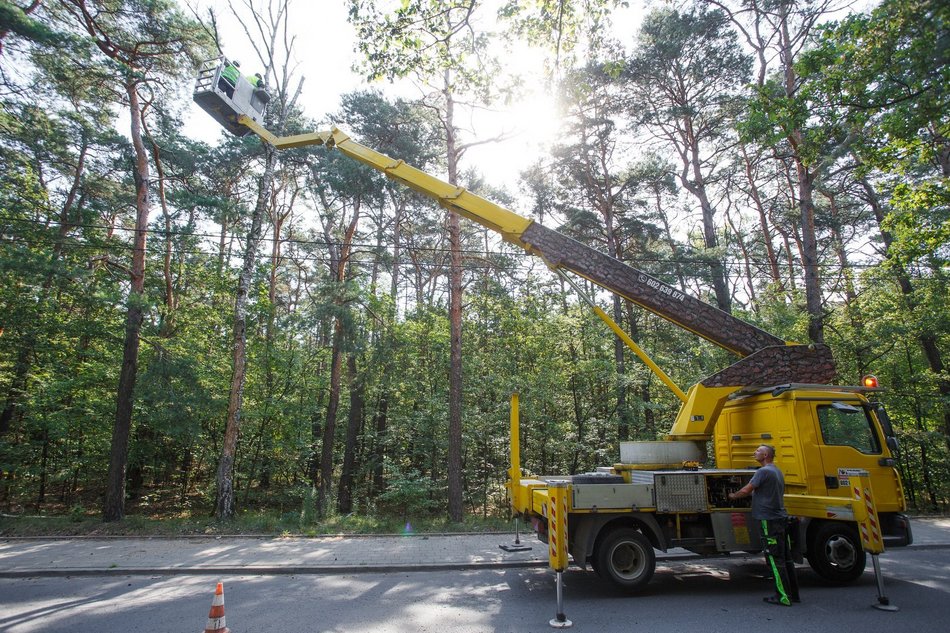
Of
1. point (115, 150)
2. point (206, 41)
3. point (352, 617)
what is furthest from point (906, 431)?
point (115, 150)

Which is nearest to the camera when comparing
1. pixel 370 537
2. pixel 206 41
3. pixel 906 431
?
pixel 370 537

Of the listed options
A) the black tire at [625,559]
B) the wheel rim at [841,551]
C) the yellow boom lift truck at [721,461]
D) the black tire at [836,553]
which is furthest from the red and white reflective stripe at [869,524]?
the black tire at [625,559]

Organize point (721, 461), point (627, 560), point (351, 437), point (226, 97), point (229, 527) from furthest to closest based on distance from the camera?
1. point (351, 437)
2. point (229, 527)
3. point (226, 97)
4. point (721, 461)
5. point (627, 560)

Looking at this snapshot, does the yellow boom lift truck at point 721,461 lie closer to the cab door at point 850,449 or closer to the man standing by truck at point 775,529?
the cab door at point 850,449

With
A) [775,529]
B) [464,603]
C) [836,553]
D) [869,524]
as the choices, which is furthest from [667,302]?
[464,603]

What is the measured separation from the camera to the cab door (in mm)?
6570

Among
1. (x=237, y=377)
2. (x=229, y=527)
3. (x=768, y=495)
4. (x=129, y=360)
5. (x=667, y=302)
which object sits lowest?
(x=229, y=527)

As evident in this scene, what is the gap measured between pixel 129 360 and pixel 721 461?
13.7m

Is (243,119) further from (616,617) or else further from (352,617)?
(616,617)

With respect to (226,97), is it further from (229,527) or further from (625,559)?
(625,559)

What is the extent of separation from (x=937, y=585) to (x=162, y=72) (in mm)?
19159

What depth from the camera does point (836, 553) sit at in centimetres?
643

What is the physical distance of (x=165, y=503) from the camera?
1662 cm

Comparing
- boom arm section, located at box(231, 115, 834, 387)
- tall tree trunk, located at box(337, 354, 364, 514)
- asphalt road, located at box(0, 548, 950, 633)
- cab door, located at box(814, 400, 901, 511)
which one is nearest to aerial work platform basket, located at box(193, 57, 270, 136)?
boom arm section, located at box(231, 115, 834, 387)
